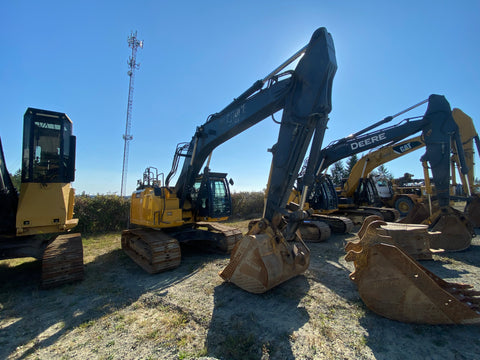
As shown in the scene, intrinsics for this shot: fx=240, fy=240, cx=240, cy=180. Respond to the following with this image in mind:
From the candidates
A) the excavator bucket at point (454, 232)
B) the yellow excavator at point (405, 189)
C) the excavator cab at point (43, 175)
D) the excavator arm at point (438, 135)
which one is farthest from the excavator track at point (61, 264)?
the yellow excavator at point (405, 189)

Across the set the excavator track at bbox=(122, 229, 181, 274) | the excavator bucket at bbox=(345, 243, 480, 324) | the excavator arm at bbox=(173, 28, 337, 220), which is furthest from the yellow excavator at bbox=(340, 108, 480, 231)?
the excavator track at bbox=(122, 229, 181, 274)

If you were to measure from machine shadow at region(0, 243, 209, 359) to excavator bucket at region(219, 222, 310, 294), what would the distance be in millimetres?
1619

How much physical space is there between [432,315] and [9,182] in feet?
24.6

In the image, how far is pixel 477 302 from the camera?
2904 millimetres

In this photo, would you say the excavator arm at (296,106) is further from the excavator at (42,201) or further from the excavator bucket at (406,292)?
the excavator at (42,201)

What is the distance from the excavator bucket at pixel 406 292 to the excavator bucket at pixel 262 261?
1.13 meters

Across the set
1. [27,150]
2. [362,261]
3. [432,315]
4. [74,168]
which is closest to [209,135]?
[74,168]

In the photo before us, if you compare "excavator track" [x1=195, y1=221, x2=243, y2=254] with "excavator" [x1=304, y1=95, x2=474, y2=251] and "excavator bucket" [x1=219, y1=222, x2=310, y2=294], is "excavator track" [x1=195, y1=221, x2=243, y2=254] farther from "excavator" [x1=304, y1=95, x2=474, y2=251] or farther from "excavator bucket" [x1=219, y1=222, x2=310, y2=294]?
"excavator" [x1=304, y1=95, x2=474, y2=251]

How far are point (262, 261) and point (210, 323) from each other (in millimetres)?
1114

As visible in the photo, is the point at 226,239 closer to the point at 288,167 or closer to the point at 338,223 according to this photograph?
the point at 288,167

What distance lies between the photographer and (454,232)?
251 inches

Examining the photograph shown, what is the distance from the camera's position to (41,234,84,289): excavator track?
4.53m

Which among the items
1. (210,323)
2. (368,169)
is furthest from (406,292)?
(368,169)

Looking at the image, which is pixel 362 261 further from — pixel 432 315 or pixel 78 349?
pixel 78 349
